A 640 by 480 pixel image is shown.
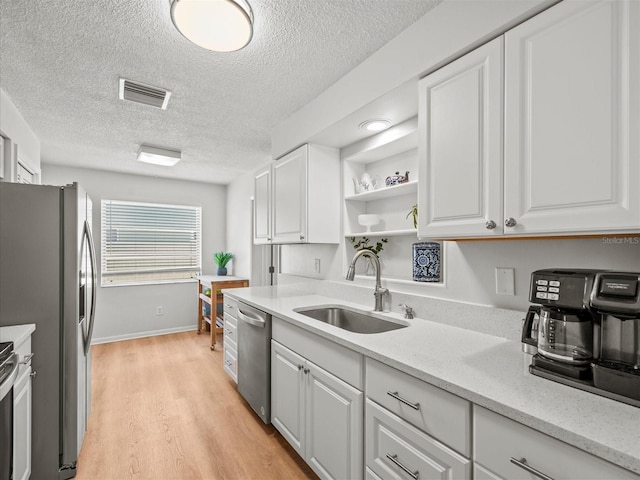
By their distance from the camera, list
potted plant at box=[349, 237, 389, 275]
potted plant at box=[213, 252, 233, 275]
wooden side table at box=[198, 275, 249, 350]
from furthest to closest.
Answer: potted plant at box=[213, 252, 233, 275] < wooden side table at box=[198, 275, 249, 350] < potted plant at box=[349, 237, 389, 275]

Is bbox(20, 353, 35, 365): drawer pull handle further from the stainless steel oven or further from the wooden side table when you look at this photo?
the wooden side table

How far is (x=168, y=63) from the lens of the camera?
1882 millimetres

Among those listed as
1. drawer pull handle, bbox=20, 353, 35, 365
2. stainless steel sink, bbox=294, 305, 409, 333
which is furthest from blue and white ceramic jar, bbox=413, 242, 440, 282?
drawer pull handle, bbox=20, 353, 35, 365

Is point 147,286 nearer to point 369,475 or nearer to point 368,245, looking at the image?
point 368,245

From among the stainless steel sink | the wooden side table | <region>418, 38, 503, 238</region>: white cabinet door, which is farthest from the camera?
the wooden side table

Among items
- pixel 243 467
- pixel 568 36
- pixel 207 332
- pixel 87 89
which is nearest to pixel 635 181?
pixel 568 36

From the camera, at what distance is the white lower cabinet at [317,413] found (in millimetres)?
1430

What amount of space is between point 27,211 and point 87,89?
970mm

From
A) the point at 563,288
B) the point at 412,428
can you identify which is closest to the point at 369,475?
the point at 412,428

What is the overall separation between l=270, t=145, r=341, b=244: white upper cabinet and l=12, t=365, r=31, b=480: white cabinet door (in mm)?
1750

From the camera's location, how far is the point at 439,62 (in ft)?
4.69

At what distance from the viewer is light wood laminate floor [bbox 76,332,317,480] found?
1885 millimetres

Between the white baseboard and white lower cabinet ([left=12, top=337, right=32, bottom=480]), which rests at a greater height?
white lower cabinet ([left=12, top=337, right=32, bottom=480])

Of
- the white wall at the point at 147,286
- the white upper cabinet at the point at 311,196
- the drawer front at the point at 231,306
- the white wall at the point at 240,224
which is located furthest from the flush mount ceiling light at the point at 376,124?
the white wall at the point at 147,286
